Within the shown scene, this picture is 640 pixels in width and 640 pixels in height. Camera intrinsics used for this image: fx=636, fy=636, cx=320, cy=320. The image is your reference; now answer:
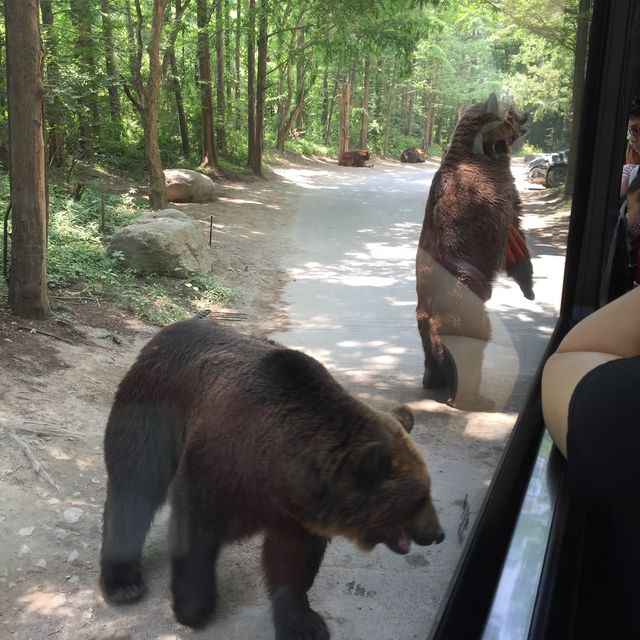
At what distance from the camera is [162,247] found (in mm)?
1116

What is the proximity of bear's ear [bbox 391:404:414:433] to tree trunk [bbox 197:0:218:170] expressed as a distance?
57 cm

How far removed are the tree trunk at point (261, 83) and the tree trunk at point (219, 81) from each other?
0.07 meters

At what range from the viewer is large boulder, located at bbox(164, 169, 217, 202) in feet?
3.81

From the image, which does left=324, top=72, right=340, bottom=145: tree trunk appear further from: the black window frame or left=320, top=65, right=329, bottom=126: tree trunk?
the black window frame

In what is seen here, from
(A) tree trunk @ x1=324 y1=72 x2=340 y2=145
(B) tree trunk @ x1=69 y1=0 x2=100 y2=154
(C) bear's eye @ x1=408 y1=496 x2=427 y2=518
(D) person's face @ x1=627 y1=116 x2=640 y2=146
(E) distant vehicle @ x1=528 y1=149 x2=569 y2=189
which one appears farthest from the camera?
(D) person's face @ x1=627 y1=116 x2=640 y2=146

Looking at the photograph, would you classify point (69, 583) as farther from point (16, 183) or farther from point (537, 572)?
point (16, 183)

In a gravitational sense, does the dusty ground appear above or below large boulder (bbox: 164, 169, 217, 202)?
below

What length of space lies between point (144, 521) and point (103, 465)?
Result: 4.1 inches

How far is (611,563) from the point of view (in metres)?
1.20

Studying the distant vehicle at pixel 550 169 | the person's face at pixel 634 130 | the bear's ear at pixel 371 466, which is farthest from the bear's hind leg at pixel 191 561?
the person's face at pixel 634 130

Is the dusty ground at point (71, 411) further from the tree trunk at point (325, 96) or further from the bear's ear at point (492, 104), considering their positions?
the bear's ear at point (492, 104)

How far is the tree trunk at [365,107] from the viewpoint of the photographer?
1132 mm

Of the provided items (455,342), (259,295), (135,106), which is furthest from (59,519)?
(455,342)

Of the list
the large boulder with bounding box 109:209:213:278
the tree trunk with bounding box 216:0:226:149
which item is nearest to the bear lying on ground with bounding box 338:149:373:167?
the tree trunk with bounding box 216:0:226:149
